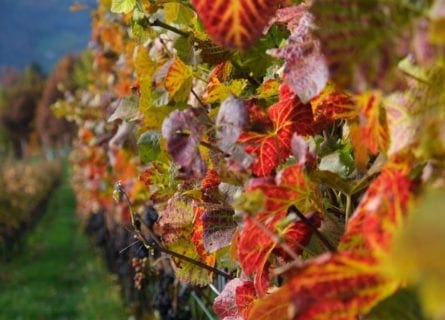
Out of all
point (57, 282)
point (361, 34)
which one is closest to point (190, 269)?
point (361, 34)

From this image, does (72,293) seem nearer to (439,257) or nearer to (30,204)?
(30,204)

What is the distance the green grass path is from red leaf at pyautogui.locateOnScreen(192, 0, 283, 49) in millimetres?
6790

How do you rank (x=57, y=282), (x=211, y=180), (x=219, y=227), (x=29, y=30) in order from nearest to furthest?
(x=219, y=227) → (x=211, y=180) → (x=57, y=282) → (x=29, y=30)

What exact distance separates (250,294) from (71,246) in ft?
49.9

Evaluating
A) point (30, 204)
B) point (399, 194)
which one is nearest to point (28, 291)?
point (30, 204)

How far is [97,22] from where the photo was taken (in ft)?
21.5

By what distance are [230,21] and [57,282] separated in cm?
1134

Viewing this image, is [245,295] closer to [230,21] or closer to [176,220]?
[176,220]

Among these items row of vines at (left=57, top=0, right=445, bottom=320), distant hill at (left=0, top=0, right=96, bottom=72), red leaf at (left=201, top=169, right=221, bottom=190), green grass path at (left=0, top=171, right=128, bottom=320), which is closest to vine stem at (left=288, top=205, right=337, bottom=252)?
row of vines at (left=57, top=0, right=445, bottom=320)

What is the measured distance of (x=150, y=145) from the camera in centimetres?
141

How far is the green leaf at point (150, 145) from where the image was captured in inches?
55.3

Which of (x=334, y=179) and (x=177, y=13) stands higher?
(x=177, y=13)

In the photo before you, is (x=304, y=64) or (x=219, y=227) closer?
(x=304, y=64)

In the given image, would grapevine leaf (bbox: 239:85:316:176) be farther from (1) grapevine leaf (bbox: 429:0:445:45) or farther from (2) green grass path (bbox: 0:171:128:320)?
(2) green grass path (bbox: 0:171:128:320)
